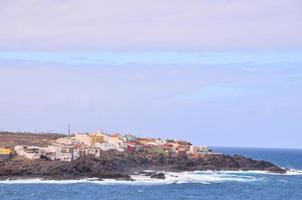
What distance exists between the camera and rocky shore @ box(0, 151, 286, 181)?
9162cm

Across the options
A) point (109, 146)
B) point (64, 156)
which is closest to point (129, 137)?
point (109, 146)

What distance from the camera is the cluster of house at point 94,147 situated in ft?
337

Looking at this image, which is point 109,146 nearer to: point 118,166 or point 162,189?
point 118,166

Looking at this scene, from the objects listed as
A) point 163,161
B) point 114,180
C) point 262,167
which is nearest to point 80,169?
point 114,180

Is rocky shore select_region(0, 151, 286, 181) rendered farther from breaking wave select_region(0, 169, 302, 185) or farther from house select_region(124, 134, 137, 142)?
house select_region(124, 134, 137, 142)

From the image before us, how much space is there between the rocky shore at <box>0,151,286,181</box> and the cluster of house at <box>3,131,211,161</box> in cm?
310

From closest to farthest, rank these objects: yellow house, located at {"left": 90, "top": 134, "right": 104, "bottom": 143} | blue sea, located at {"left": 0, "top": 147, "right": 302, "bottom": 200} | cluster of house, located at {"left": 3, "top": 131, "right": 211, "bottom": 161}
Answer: blue sea, located at {"left": 0, "top": 147, "right": 302, "bottom": 200}
cluster of house, located at {"left": 3, "top": 131, "right": 211, "bottom": 161}
yellow house, located at {"left": 90, "top": 134, "right": 104, "bottom": 143}

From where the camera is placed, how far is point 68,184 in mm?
85125

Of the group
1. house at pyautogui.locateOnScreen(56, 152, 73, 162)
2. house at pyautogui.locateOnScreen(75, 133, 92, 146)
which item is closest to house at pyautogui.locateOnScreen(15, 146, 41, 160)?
house at pyautogui.locateOnScreen(56, 152, 73, 162)

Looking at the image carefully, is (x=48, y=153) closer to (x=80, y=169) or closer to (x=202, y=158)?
(x=80, y=169)

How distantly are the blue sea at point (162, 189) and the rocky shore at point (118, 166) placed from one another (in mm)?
3350

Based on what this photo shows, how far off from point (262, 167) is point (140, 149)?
2417 cm

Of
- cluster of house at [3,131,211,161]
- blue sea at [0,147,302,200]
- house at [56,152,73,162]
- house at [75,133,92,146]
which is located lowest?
blue sea at [0,147,302,200]

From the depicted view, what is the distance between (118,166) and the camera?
344 feet
